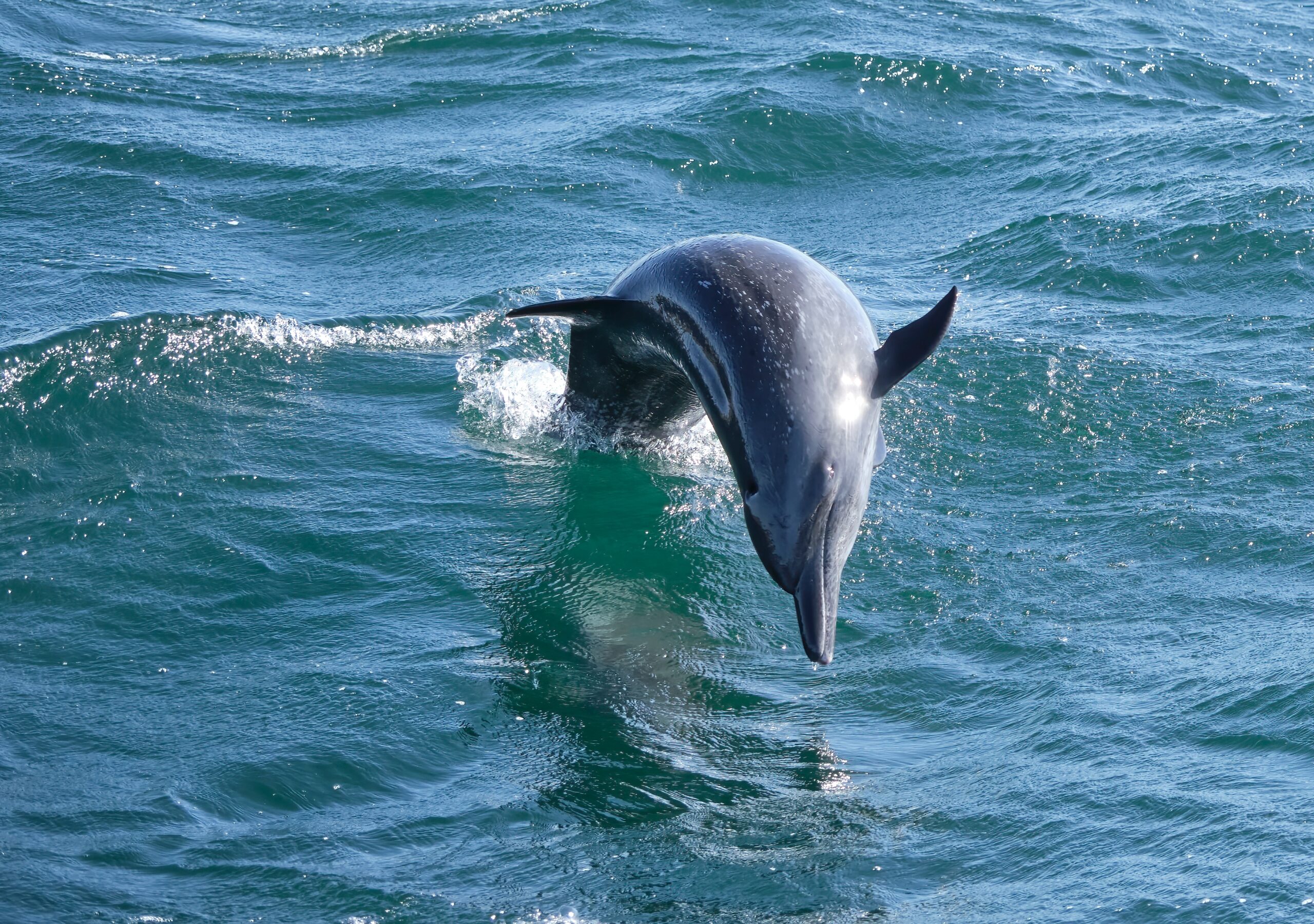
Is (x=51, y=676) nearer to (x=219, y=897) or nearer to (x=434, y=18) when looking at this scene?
(x=219, y=897)

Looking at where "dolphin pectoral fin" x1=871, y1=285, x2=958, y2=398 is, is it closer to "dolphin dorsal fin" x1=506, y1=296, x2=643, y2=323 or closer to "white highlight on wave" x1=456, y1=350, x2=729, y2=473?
"dolphin dorsal fin" x1=506, y1=296, x2=643, y2=323

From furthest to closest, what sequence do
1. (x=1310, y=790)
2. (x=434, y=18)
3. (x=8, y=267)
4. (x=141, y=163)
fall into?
(x=434, y=18), (x=141, y=163), (x=8, y=267), (x=1310, y=790)

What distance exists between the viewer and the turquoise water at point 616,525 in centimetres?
602

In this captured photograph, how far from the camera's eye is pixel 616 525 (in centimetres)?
950

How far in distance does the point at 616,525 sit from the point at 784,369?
2.82m

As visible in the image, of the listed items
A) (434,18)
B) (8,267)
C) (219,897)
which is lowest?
(219,897)

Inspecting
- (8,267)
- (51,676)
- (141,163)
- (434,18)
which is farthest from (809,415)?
(434,18)

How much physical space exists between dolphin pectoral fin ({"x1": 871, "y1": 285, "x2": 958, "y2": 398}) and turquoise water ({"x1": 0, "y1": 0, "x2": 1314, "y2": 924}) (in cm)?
166

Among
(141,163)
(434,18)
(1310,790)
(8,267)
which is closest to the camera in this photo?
(1310,790)

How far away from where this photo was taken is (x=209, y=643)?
7.82m

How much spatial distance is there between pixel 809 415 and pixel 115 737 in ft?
12.2

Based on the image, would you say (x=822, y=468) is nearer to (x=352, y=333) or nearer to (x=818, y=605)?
(x=818, y=605)

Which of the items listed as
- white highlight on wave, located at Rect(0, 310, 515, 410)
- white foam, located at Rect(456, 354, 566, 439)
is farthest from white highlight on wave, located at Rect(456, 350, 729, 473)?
white highlight on wave, located at Rect(0, 310, 515, 410)

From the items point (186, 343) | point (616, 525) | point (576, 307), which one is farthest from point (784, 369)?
point (186, 343)
